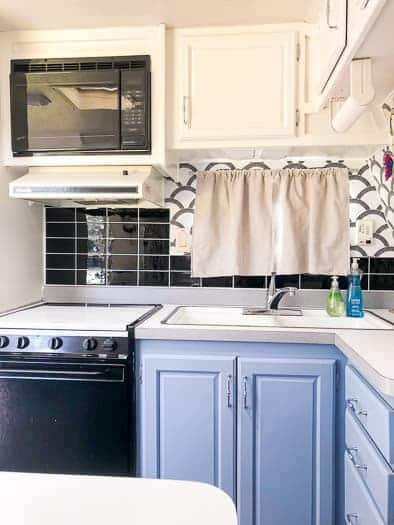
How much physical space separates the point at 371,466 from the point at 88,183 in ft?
4.91

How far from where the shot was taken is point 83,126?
1.92m

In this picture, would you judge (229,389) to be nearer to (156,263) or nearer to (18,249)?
(156,263)

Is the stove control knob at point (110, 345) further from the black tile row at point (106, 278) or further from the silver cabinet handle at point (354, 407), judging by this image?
the silver cabinet handle at point (354, 407)

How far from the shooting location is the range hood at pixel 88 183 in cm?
183

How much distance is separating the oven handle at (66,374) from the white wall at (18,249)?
407 millimetres

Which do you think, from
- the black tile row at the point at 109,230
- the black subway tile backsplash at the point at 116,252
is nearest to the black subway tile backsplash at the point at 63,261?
the black subway tile backsplash at the point at 116,252

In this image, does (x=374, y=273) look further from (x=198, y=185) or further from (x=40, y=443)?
(x=40, y=443)

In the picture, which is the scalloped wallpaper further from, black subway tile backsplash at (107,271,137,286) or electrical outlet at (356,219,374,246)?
black subway tile backsplash at (107,271,137,286)

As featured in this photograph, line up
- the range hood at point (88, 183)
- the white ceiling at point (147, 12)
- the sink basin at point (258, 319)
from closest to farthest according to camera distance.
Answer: the white ceiling at point (147, 12) < the range hood at point (88, 183) < the sink basin at point (258, 319)

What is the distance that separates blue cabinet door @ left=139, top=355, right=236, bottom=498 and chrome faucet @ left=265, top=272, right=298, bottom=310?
1.79ft

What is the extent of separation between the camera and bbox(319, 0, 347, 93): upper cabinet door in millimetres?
1355

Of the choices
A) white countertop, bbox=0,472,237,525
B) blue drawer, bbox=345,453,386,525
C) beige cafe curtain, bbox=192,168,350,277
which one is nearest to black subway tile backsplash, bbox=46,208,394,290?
beige cafe curtain, bbox=192,168,350,277

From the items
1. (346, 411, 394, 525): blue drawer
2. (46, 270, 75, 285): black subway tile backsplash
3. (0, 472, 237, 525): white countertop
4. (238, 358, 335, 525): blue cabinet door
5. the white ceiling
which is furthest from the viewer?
(46, 270, 75, 285): black subway tile backsplash

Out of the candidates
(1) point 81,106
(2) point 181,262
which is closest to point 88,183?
(1) point 81,106
